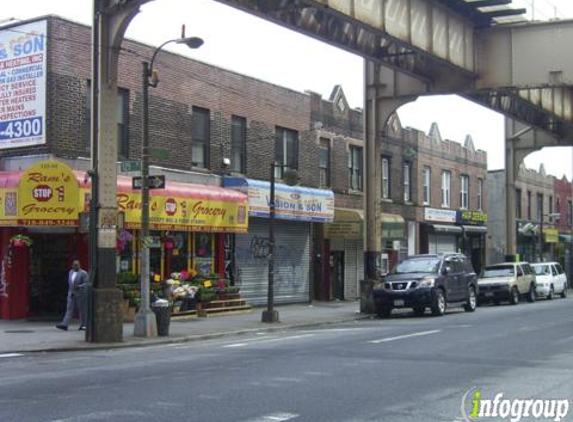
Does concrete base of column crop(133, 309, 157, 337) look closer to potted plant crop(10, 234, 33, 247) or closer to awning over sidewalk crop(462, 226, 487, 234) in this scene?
potted plant crop(10, 234, 33, 247)

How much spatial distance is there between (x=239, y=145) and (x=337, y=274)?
8.53m

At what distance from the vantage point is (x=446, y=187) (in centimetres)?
4159

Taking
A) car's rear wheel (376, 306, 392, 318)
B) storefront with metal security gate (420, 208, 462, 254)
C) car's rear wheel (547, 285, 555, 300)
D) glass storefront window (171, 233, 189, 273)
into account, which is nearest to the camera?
glass storefront window (171, 233, 189, 273)

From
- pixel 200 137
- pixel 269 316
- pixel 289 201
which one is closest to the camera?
pixel 269 316

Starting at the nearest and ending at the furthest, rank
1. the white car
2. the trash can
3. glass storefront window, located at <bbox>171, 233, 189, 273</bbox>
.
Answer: the trash can < glass storefront window, located at <bbox>171, 233, 189, 273</bbox> < the white car

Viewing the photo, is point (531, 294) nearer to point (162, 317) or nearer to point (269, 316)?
point (269, 316)

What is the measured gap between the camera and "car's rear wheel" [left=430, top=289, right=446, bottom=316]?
78.3ft

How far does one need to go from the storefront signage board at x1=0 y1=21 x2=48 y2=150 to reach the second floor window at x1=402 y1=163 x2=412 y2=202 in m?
20.5

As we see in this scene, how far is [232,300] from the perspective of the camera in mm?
25031

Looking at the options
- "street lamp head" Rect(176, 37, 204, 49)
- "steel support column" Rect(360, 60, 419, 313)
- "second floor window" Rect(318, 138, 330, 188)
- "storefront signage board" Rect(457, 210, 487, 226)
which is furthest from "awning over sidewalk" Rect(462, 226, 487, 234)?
"street lamp head" Rect(176, 37, 204, 49)

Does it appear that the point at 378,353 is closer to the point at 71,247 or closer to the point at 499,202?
the point at 71,247

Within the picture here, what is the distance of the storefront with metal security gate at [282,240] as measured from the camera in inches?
1053

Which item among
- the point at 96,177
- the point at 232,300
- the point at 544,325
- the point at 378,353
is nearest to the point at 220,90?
the point at 232,300

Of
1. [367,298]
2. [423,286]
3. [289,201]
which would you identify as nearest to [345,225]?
[289,201]
